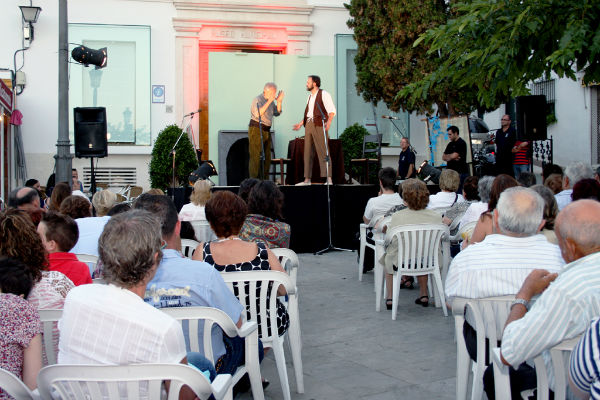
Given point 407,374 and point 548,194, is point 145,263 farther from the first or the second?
point 548,194

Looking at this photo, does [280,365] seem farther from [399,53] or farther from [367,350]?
[399,53]

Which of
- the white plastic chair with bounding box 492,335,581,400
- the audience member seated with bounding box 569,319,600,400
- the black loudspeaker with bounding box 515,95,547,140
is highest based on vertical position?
the black loudspeaker with bounding box 515,95,547,140

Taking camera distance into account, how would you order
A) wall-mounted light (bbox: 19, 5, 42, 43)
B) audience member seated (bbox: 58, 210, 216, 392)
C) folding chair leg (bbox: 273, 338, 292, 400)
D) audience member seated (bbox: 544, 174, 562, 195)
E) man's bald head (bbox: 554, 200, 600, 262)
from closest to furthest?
audience member seated (bbox: 58, 210, 216, 392)
man's bald head (bbox: 554, 200, 600, 262)
folding chair leg (bbox: 273, 338, 292, 400)
audience member seated (bbox: 544, 174, 562, 195)
wall-mounted light (bbox: 19, 5, 42, 43)

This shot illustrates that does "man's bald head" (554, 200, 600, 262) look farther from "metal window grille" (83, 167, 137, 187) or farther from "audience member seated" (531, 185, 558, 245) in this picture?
"metal window grille" (83, 167, 137, 187)

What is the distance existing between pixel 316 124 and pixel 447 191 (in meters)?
4.13

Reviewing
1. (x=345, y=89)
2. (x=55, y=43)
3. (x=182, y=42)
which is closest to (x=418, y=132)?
(x=345, y=89)

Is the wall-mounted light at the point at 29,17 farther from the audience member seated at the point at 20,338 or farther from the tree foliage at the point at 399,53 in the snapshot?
the audience member seated at the point at 20,338

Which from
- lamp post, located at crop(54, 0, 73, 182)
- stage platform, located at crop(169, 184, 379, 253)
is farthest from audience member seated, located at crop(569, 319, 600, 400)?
lamp post, located at crop(54, 0, 73, 182)

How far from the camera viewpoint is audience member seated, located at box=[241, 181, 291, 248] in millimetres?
4898

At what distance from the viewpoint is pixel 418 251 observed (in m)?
5.89

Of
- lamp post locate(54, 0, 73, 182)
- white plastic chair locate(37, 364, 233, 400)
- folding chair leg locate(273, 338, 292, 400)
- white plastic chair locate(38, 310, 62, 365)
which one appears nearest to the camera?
white plastic chair locate(37, 364, 233, 400)

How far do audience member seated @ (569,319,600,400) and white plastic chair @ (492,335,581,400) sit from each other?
12.1 inches

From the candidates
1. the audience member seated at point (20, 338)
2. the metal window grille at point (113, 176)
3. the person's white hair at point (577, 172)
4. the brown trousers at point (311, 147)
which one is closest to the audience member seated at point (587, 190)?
the person's white hair at point (577, 172)

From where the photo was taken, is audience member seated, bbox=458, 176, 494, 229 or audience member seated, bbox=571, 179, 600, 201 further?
audience member seated, bbox=458, 176, 494, 229
